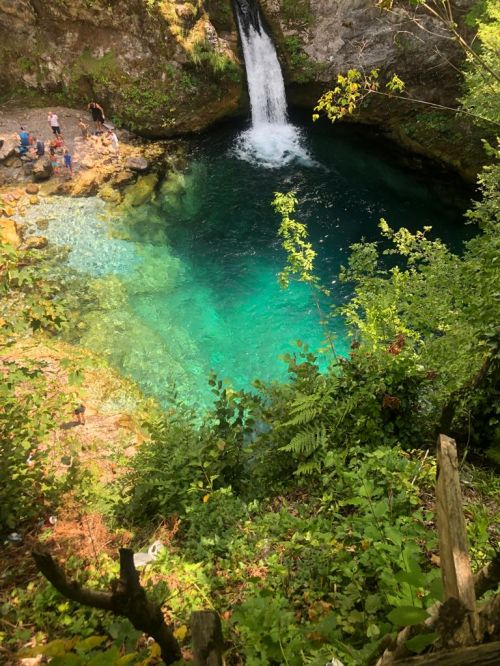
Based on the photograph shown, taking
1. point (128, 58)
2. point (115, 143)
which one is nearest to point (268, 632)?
point (115, 143)

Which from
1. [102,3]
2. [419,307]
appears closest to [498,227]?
[419,307]

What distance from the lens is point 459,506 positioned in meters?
1.99

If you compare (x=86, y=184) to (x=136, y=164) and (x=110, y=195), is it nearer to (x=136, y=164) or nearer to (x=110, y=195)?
(x=110, y=195)

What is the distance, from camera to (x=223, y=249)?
1411cm

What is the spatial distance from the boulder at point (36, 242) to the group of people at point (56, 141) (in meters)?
3.38

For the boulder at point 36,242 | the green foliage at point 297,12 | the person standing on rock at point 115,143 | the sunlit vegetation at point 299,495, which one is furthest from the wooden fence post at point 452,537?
the green foliage at point 297,12

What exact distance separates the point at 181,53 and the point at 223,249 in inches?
333

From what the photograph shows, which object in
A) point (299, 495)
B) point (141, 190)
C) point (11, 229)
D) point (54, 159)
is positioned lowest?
point (299, 495)

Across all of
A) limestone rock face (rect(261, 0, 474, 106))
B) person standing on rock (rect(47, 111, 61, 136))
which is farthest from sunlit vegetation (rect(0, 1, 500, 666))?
person standing on rock (rect(47, 111, 61, 136))

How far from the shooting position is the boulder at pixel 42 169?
49.9ft

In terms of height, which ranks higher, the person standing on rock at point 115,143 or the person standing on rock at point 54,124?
the person standing on rock at point 54,124

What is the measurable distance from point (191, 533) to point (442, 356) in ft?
11.9

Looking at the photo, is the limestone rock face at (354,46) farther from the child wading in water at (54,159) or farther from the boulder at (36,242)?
the boulder at (36,242)

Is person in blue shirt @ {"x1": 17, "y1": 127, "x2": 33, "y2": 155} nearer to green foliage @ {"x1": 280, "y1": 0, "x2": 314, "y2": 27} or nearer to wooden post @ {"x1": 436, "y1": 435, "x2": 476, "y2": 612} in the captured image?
green foliage @ {"x1": 280, "y1": 0, "x2": 314, "y2": 27}
